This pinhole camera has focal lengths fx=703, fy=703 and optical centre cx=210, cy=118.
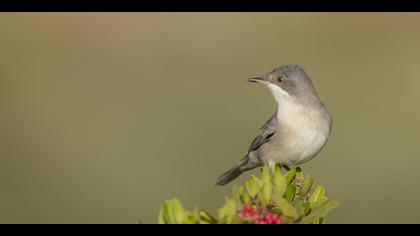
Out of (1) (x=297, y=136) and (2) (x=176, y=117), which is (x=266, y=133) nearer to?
(1) (x=297, y=136)

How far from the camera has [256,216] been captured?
2.47 metres

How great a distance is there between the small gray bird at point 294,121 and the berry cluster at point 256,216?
383 cm

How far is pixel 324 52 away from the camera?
60.2ft

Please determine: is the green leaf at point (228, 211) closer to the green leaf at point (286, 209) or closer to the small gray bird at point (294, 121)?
the green leaf at point (286, 209)

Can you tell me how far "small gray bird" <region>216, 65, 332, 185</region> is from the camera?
6324 mm

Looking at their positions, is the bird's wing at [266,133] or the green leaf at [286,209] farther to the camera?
the bird's wing at [266,133]

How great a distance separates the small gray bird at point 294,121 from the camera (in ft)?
20.7

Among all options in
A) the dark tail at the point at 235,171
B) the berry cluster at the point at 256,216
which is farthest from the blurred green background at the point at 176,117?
the berry cluster at the point at 256,216

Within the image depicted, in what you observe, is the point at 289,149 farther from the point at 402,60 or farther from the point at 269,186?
the point at 402,60

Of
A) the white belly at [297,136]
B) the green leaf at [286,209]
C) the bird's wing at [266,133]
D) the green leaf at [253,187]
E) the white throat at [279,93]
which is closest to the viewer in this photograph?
the green leaf at [286,209]

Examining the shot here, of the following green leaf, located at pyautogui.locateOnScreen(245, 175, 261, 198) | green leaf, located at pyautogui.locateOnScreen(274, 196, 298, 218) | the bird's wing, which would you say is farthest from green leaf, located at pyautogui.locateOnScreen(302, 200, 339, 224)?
the bird's wing

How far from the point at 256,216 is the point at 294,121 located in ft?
13.5

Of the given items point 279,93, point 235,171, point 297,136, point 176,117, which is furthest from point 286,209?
point 176,117

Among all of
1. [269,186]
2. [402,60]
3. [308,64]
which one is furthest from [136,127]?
[269,186]
